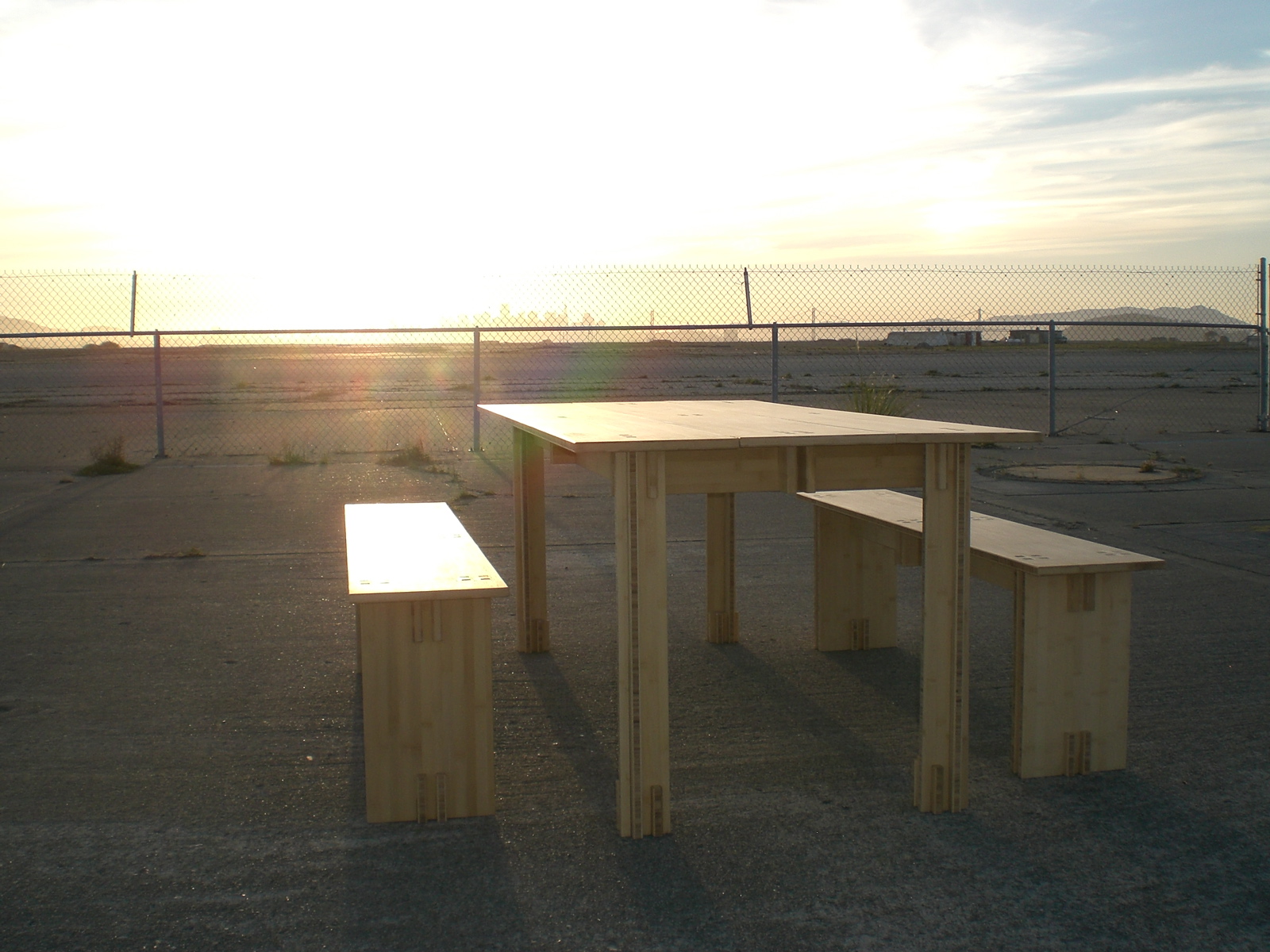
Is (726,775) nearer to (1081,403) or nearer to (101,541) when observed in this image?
(101,541)

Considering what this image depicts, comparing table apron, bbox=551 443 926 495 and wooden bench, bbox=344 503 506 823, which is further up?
table apron, bbox=551 443 926 495

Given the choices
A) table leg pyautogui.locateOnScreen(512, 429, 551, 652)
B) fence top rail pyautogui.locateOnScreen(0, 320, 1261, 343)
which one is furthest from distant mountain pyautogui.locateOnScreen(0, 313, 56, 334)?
table leg pyautogui.locateOnScreen(512, 429, 551, 652)

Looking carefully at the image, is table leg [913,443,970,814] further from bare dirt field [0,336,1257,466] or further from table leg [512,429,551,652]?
bare dirt field [0,336,1257,466]

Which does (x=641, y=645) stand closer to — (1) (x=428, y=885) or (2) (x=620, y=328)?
(1) (x=428, y=885)

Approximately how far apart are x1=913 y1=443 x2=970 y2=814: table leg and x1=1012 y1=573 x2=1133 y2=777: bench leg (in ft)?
1.10

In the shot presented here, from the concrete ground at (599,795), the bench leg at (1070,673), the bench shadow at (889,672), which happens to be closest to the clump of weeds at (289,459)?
the concrete ground at (599,795)

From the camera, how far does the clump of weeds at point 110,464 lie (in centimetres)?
1165

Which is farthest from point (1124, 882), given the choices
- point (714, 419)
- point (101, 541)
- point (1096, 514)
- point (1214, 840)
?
point (101, 541)

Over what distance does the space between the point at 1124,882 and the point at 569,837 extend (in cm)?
151

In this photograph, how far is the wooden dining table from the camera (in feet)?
10.4

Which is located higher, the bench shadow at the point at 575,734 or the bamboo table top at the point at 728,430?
the bamboo table top at the point at 728,430

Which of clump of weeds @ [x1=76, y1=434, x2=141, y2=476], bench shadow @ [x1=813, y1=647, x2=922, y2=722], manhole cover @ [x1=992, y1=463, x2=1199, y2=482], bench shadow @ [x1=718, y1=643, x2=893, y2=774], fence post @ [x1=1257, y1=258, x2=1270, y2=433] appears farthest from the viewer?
fence post @ [x1=1257, y1=258, x2=1270, y2=433]

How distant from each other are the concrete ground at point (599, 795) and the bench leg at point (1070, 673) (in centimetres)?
10

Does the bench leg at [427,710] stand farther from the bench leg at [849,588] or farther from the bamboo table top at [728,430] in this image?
the bench leg at [849,588]
